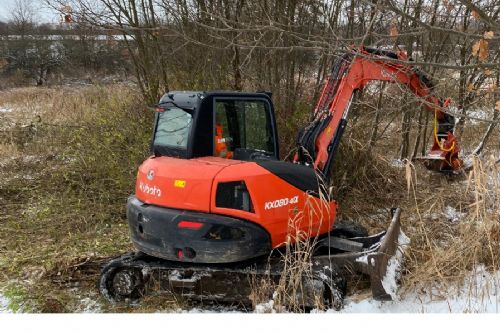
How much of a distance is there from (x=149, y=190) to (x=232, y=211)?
2.83 ft

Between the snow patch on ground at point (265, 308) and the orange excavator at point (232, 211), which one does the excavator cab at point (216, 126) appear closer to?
the orange excavator at point (232, 211)

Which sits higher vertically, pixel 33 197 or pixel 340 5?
pixel 340 5

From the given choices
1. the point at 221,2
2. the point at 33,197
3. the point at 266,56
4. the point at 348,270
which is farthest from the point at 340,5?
the point at 33,197

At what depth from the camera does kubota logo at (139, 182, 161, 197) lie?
445 cm

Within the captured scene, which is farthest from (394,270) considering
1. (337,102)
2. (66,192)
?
(66,192)

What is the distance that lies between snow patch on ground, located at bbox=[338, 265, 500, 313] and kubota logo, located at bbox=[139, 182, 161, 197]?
1.92m

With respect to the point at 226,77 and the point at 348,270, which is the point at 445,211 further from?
the point at 226,77

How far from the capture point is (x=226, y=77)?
8.45 m

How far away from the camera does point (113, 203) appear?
7.66m

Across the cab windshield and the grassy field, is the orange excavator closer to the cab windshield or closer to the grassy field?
the cab windshield

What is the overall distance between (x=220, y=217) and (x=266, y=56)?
173 inches

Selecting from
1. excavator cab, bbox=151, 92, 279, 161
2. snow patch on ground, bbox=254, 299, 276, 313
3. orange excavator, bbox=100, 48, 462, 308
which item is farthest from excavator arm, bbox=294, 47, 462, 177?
snow patch on ground, bbox=254, 299, 276, 313

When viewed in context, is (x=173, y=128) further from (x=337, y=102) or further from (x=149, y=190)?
(x=337, y=102)

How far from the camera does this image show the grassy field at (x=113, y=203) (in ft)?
13.8
